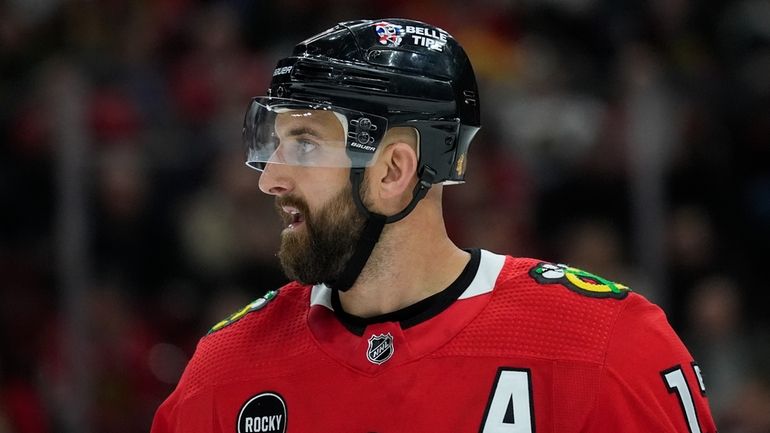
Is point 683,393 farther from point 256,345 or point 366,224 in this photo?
point 256,345

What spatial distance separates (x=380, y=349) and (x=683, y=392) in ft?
2.11

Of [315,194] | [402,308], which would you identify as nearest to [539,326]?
[402,308]

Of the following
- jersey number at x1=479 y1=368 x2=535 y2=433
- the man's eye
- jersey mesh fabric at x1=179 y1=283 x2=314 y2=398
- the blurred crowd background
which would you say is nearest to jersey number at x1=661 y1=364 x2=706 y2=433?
jersey number at x1=479 y1=368 x2=535 y2=433

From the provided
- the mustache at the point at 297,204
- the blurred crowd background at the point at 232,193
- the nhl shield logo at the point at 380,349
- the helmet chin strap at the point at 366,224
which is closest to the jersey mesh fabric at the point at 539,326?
the nhl shield logo at the point at 380,349

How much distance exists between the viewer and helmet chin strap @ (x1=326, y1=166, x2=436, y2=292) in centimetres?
266

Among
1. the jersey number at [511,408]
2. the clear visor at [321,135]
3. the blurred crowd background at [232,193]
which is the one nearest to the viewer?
the jersey number at [511,408]

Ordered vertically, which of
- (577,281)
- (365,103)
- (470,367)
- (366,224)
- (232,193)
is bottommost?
(232,193)

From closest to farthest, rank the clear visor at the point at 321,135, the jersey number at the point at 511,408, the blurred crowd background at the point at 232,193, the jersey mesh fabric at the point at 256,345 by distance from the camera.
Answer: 1. the jersey number at the point at 511,408
2. the clear visor at the point at 321,135
3. the jersey mesh fabric at the point at 256,345
4. the blurred crowd background at the point at 232,193

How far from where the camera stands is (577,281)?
2.73 m

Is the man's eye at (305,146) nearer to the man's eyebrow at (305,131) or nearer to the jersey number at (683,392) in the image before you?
the man's eyebrow at (305,131)

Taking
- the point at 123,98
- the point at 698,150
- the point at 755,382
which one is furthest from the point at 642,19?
the point at 123,98

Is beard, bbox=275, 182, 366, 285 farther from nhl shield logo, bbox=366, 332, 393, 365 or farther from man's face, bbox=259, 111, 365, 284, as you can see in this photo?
nhl shield logo, bbox=366, 332, 393, 365

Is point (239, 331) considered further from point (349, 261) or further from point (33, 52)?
point (33, 52)

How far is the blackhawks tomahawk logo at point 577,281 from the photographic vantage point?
2.68 m
